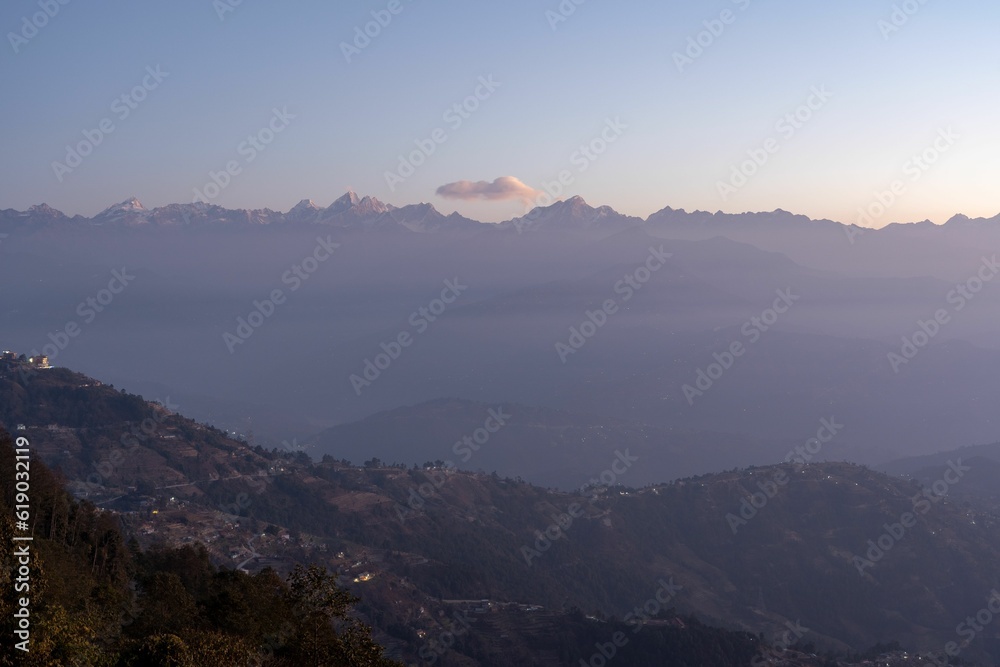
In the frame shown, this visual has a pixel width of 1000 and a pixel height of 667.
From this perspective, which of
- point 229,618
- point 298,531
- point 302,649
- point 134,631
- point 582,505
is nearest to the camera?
point 302,649

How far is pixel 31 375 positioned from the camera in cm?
17138

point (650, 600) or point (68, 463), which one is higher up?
point (68, 463)

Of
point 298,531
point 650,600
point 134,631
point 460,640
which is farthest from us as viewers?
point 650,600

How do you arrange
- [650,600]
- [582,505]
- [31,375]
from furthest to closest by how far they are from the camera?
[582,505]
[31,375]
[650,600]

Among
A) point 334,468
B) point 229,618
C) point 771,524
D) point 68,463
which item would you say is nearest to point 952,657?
point 771,524

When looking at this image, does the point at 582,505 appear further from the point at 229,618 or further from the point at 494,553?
the point at 229,618

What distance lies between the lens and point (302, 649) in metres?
39.3

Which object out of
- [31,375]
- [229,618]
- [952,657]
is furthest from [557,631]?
[31,375]

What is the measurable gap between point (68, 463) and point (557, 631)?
8408 centimetres

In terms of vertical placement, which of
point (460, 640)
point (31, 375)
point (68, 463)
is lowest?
point (460, 640)

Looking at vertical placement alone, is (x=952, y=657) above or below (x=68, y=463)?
below

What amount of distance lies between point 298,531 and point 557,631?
47989mm

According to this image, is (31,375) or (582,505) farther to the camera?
(582,505)

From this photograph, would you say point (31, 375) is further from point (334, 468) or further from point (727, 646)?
point (727, 646)
